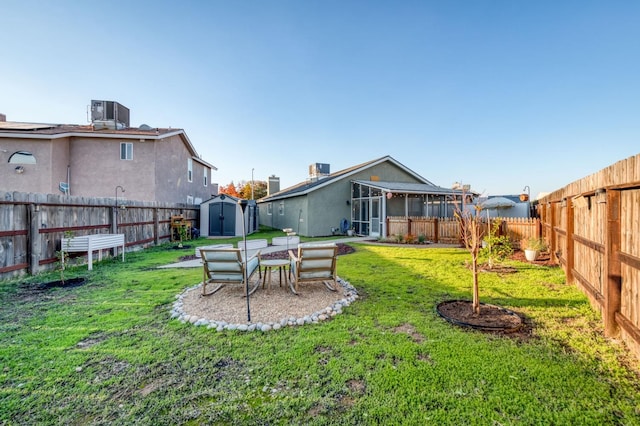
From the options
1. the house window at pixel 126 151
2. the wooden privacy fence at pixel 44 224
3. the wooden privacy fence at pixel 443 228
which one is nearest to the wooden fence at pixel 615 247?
the wooden privacy fence at pixel 443 228

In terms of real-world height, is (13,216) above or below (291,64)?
below

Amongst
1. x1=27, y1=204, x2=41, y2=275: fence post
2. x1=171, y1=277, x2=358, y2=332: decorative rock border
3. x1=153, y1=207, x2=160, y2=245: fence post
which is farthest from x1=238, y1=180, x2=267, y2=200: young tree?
x1=171, y1=277, x2=358, y2=332: decorative rock border

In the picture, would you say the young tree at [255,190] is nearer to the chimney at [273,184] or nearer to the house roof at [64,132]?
the chimney at [273,184]

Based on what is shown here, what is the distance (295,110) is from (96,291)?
15.1 metres

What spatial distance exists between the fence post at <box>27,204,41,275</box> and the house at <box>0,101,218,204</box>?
8459 millimetres

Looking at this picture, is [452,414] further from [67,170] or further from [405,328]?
[67,170]

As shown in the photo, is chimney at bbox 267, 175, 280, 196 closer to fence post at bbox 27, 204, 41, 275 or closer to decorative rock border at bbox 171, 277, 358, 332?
fence post at bbox 27, 204, 41, 275

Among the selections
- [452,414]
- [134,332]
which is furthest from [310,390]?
[134,332]

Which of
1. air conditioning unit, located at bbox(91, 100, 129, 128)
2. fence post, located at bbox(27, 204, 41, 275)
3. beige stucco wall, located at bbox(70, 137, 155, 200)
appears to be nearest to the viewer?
fence post, located at bbox(27, 204, 41, 275)

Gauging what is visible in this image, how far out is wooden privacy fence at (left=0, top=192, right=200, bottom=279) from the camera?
20.1 ft

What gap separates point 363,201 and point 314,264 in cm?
1289

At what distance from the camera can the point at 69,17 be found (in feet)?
29.2

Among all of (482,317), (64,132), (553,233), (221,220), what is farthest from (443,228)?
(64,132)

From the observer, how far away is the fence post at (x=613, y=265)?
129 inches
